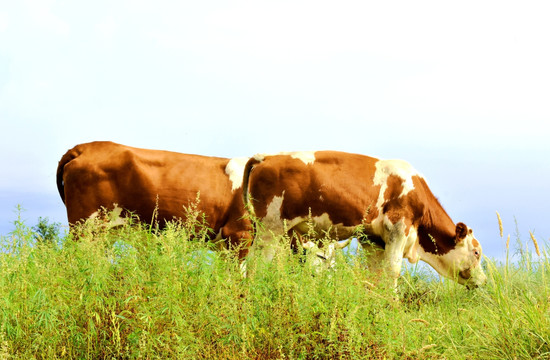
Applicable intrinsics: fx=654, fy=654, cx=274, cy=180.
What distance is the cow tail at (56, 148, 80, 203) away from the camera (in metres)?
8.99

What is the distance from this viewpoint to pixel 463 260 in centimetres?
904

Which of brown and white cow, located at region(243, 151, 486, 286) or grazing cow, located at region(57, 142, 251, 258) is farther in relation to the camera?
grazing cow, located at region(57, 142, 251, 258)

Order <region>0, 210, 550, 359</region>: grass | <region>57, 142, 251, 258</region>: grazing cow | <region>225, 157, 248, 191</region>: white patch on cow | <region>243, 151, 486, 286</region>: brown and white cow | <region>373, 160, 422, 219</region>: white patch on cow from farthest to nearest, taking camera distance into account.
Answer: <region>225, 157, 248, 191</region>: white patch on cow → <region>57, 142, 251, 258</region>: grazing cow → <region>373, 160, 422, 219</region>: white patch on cow → <region>243, 151, 486, 286</region>: brown and white cow → <region>0, 210, 550, 359</region>: grass

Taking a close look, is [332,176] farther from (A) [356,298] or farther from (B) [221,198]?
(A) [356,298]

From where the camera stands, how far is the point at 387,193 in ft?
27.3

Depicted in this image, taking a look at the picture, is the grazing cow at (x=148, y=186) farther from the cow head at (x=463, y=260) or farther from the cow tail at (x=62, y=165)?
the cow head at (x=463, y=260)

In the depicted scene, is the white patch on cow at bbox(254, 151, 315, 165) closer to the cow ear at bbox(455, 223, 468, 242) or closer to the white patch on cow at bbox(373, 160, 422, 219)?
the white patch on cow at bbox(373, 160, 422, 219)

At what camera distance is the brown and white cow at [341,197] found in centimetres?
807

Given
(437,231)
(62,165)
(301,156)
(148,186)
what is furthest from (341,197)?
(62,165)

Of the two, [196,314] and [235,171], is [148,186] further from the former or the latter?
[196,314]

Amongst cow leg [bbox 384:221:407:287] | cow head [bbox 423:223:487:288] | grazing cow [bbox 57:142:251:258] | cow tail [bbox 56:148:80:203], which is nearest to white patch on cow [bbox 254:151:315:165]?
grazing cow [bbox 57:142:251:258]

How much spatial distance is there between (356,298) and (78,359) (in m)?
1.98

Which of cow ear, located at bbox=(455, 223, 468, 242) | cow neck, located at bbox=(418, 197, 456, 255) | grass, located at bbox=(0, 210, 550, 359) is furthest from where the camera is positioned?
cow ear, located at bbox=(455, 223, 468, 242)

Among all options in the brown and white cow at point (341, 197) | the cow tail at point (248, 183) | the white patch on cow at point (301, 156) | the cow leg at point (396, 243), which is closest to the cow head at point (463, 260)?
the brown and white cow at point (341, 197)
